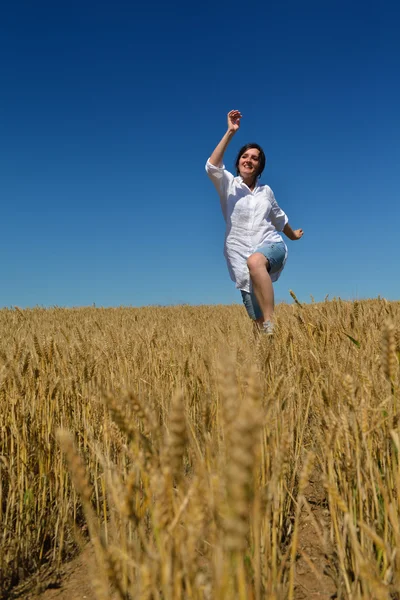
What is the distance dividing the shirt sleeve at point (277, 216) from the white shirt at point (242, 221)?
78 millimetres

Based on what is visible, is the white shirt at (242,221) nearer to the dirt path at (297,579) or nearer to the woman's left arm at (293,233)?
the woman's left arm at (293,233)

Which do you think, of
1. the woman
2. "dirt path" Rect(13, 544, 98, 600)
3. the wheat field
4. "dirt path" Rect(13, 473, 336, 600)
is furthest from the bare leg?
"dirt path" Rect(13, 544, 98, 600)

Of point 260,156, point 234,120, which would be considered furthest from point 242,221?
point 234,120

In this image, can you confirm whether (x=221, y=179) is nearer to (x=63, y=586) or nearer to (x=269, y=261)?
(x=269, y=261)

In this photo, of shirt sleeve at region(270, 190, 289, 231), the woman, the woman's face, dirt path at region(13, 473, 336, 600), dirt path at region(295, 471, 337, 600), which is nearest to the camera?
dirt path at region(295, 471, 337, 600)

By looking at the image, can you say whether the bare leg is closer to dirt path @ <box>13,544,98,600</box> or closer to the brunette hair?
the brunette hair

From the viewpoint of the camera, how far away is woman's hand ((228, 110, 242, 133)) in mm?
3190

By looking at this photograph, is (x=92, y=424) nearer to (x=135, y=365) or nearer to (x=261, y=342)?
(x=135, y=365)

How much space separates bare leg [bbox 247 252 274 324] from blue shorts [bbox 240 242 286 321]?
2.7 inches

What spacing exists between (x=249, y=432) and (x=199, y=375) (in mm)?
1446

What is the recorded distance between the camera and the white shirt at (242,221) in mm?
3490

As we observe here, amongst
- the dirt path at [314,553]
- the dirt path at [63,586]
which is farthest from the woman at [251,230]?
the dirt path at [63,586]

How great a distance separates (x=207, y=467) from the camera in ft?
2.93

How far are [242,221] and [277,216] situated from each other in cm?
A: 41
